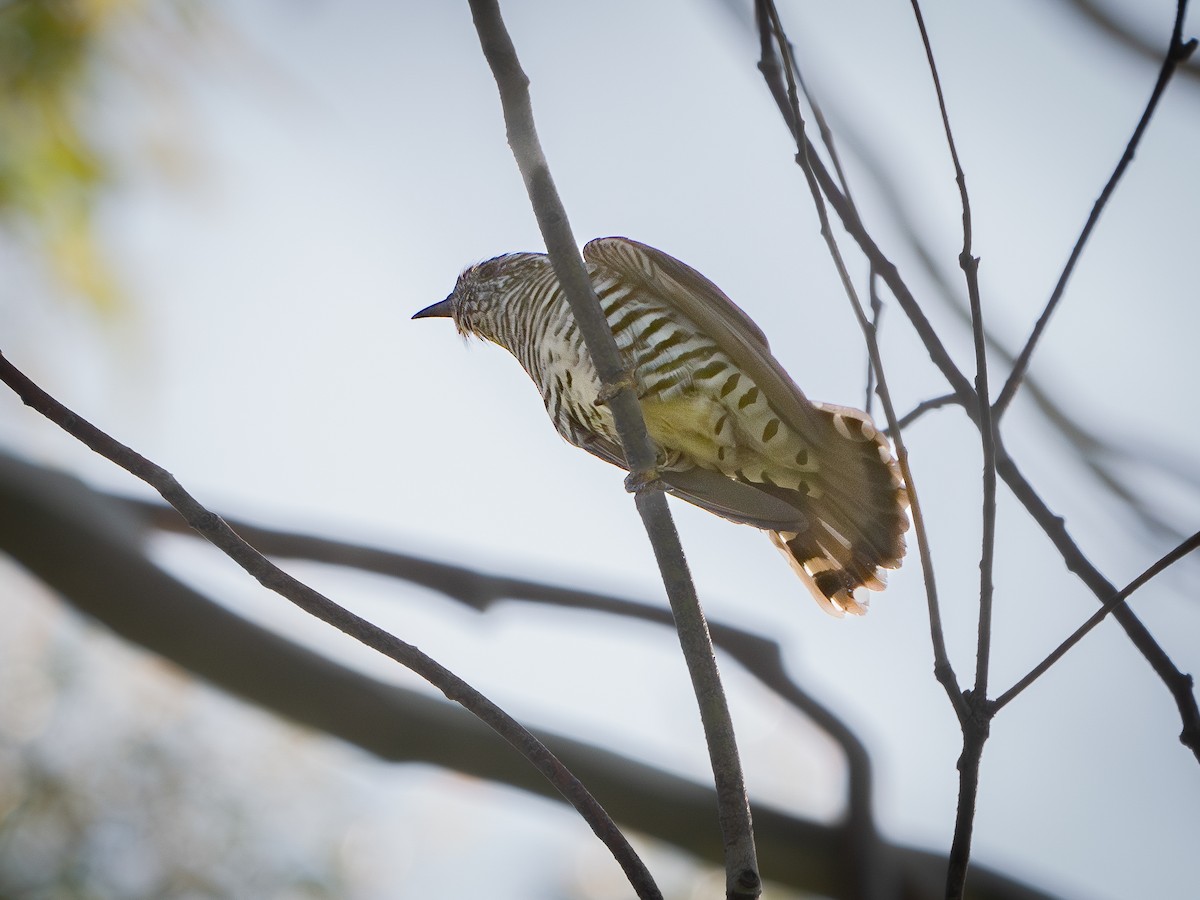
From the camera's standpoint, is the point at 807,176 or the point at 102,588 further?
the point at 102,588

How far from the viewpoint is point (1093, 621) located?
178 centimetres

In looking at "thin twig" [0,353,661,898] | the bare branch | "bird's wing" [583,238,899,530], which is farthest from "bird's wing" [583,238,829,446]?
"thin twig" [0,353,661,898]

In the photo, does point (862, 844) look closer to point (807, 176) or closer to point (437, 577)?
point (437, 577)

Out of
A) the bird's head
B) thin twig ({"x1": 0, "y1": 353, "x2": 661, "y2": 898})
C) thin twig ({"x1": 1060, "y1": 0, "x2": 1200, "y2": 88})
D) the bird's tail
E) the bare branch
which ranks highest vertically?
thin twig ({"x1": 1060, "y1": 0, "x2": 1200, "y2": 88})

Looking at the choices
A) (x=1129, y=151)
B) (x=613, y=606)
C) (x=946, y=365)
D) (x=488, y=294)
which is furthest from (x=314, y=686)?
(x=1129, y=151)

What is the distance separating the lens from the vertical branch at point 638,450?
198cm

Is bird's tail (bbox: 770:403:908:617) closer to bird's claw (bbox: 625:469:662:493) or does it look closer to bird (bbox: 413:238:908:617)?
bird (bbox: 413:238:908:617)

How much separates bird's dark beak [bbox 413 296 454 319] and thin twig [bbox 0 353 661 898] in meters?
3.04

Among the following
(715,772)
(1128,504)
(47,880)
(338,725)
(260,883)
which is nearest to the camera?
(715,772)

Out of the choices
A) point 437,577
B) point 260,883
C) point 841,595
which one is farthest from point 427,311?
point 260,883

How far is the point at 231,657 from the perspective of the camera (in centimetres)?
392

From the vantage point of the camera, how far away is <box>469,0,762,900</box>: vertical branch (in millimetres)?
1981

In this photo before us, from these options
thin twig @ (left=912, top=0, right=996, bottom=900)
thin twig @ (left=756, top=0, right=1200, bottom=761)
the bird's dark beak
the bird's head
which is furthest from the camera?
the bird's dark beak

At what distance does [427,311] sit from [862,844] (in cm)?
292
